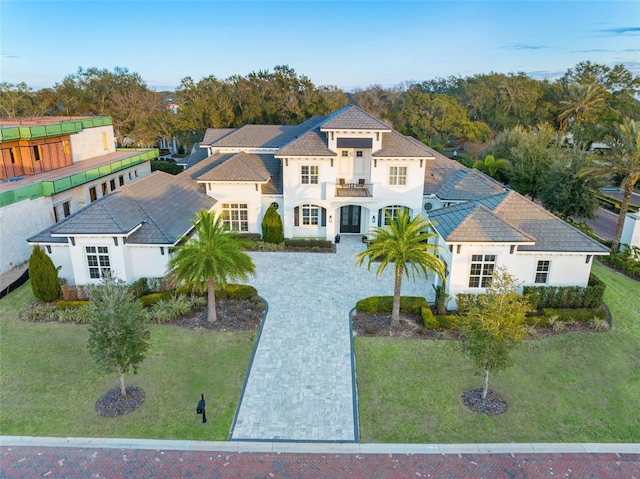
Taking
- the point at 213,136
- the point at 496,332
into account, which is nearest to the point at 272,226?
the point at 213,136

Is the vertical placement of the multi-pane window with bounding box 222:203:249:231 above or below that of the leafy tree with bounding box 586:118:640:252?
below

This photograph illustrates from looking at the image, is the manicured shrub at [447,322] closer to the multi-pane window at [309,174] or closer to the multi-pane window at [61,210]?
the multi-pane window at [309,174]

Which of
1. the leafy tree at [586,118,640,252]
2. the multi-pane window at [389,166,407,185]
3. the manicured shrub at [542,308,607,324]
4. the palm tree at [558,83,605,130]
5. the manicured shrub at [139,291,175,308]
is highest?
the palm tree at [558,83,605,130]

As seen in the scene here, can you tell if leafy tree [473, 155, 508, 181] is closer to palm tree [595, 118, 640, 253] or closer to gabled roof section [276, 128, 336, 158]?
palm tree [595, 118, 640, 253]

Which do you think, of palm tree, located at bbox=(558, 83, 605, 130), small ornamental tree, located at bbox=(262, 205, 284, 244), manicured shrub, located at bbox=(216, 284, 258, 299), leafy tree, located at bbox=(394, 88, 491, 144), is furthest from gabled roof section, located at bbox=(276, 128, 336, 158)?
palm tree, located at bbox=(558, 83, 605, 130)

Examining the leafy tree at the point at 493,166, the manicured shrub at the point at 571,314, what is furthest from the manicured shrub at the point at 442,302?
the leafy tree at the point at 493,166

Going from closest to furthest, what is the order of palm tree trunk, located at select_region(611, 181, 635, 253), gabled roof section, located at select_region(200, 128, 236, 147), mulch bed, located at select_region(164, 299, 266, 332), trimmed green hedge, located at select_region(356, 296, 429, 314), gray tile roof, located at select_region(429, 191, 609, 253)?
1. mulch bed, located at select_region(164, 299, 266, 332)
2. gray tile roof, located at select_region(429, 191, 609, 253)
3. trimmed green hedge, located at select_region(356, 296, 429, 314)
4. palm tree trunk, located at select_region(611, 181, 635, 253)
5. gabled roof section, located at select_region(200, 128, 236, 147)

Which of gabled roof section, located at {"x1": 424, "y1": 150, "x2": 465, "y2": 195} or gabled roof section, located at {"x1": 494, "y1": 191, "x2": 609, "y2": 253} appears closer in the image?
gabled roof section, located at {"x1": 494, "y1": 191, "x2": 609, "y2": 253}

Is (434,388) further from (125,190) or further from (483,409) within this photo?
(125,190)
